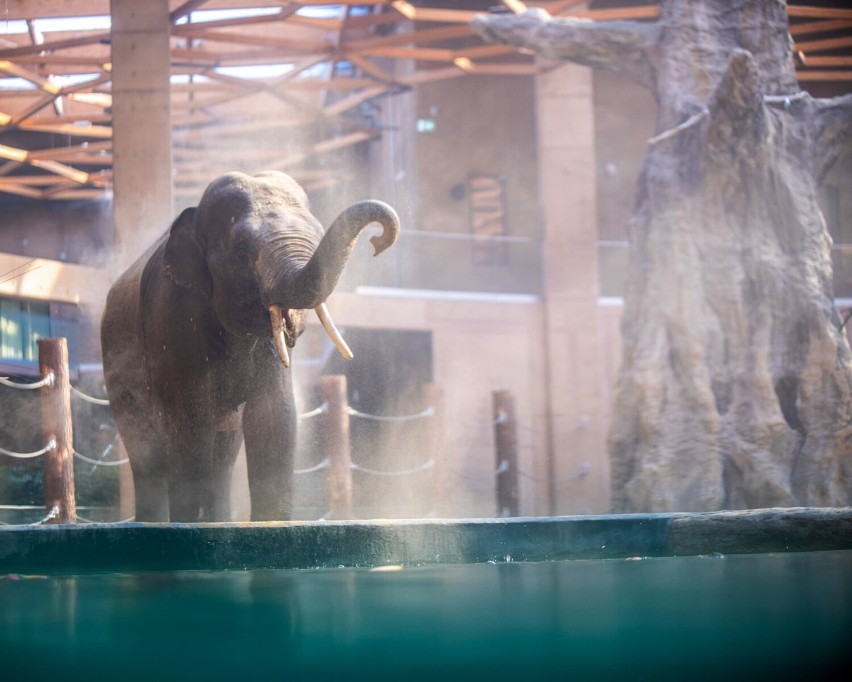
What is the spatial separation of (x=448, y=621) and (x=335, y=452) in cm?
653

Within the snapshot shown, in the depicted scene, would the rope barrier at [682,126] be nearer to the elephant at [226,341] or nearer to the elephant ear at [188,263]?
the elephant at [226,341]

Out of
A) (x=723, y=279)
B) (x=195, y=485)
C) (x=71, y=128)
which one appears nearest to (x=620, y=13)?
(x=723, y=279)

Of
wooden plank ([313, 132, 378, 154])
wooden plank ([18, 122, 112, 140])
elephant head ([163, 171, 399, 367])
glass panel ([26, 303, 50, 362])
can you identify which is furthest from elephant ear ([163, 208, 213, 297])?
wooden plank ([313, 132, 378, 154])

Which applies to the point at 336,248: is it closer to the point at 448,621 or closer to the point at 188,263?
the point at 188,263

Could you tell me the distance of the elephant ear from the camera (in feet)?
15.8

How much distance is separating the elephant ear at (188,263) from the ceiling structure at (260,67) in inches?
228

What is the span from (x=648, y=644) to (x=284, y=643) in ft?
2.40

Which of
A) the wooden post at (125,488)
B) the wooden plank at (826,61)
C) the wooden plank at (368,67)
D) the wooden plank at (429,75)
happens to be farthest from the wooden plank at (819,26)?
the wooden post at (125,488)

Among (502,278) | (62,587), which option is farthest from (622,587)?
(502,278)

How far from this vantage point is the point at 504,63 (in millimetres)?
14547

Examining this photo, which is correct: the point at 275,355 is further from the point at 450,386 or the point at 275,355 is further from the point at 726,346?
the point at 450,386

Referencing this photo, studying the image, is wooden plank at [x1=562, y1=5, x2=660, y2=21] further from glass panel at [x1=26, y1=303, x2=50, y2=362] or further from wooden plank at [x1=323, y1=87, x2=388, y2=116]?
glass panel at [x1=26, y1=303, x2=50, y2=362]

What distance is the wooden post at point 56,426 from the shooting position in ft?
24.5

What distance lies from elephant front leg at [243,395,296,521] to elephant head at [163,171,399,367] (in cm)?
33
